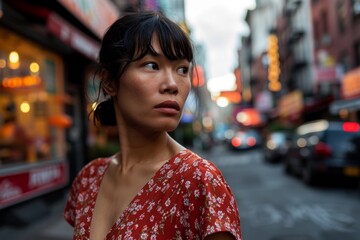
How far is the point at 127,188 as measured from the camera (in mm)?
1561

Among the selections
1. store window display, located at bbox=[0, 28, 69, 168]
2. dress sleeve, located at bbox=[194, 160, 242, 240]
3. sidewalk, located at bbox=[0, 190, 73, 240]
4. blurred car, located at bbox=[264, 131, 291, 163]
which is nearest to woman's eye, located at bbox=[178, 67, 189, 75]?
dress sleeve, located at bbox=[194, 160, 242, 240]

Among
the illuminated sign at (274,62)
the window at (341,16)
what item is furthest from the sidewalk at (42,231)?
the illuminated sign at (274,62)

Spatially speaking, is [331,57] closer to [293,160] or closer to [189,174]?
[293,160]

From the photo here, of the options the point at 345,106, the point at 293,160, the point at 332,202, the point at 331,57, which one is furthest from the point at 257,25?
the point at 332,202

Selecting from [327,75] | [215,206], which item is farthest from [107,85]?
[327,75]

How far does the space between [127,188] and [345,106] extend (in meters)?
20.3

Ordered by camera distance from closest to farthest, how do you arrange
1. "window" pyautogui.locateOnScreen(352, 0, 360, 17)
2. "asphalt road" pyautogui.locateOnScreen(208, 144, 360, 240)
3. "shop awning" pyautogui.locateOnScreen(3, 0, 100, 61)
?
"asphalt road" pyautogui.locateOnScreen(208, 144, 360, 240)
"shop awning" pyautogui.locateOnScreen(3, 0, 100, 61)
"window" pyautogui.locateOnScreen(352, 0, 360, 17)

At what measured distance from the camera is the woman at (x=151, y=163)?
4.20 ft

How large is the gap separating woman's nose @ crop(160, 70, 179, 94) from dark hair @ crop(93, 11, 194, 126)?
0.06 metres

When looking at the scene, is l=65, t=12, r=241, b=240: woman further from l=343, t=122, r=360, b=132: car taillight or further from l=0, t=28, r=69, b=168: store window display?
l=343, t=122, r=360, b=132: car taillight

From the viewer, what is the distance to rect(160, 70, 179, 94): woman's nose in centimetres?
144

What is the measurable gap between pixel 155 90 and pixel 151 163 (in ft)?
0.93

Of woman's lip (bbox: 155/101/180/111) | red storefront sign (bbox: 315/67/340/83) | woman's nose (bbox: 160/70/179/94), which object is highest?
red storefront sign (bbox: 315/67/340/83)

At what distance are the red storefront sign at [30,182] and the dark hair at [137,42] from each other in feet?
19.4
